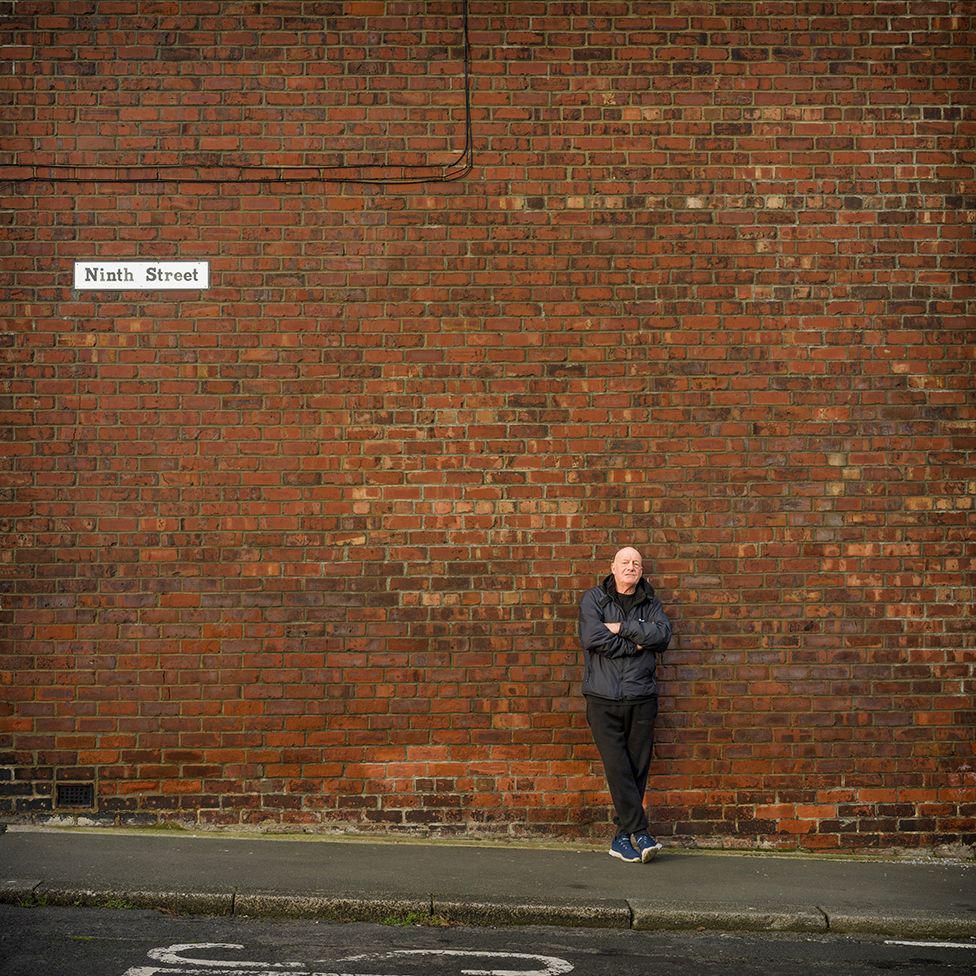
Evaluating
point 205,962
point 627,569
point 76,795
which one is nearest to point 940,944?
point 627,569

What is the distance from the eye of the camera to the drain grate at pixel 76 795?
8.27 metres

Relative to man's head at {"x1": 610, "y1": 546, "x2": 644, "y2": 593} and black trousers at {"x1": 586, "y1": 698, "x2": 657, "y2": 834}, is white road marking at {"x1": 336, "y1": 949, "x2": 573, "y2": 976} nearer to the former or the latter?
black trousers at {"x1": 586, "y1": 698, "x2": 657, "y2": 834}

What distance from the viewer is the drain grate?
8273 mm

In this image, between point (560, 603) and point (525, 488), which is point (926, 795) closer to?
point (560, 603)

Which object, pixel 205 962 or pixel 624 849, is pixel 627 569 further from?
pixel 205 962

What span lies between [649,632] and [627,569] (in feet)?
1.35

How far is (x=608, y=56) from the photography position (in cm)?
849

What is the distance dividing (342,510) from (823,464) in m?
3.23

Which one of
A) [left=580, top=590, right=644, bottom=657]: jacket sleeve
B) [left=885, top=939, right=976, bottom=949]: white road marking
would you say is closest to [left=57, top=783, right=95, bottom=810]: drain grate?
[left=580, top=590, right=644, bottom=657]: jacket sleeve

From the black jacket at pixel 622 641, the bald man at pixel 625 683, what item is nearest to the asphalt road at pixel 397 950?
the bald man at pixel 625 683

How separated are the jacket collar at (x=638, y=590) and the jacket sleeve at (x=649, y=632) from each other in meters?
0.13

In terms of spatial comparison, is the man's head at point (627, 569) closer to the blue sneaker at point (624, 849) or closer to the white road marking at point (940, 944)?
the blue sneaker at point (624, 849)

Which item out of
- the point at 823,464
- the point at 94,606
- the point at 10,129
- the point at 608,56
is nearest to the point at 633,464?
the point at 823,464

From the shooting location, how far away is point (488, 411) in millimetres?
8422
